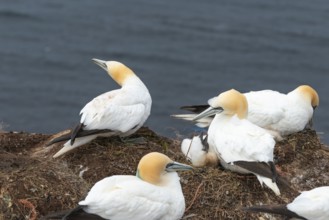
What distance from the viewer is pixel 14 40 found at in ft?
82.9

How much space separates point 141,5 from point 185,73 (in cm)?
485

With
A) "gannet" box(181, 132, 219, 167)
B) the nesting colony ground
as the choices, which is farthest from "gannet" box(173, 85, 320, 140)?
"gannet" box(181, 132, 219, 167)

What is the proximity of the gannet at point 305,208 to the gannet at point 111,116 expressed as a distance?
1999mm

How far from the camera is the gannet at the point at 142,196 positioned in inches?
298

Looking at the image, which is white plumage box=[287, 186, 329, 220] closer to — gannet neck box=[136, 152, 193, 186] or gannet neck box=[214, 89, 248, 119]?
gannet neck box=[136, 152, 193, 186]

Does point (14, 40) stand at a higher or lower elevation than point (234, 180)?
lower

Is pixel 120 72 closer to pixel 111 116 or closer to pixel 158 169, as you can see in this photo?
pixel 111 116

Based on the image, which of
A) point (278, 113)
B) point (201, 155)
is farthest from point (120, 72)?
point (278, 113)

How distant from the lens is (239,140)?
8.88m

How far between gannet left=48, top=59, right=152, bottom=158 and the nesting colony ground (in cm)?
16

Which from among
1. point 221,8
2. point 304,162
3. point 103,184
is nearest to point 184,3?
point 221,8

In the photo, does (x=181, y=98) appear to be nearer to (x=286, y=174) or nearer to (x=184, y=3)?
(x=184, y=3)

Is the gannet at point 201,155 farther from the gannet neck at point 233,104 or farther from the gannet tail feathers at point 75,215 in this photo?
the gannet tail feathers at point 75,215

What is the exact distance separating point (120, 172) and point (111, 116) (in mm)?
594
